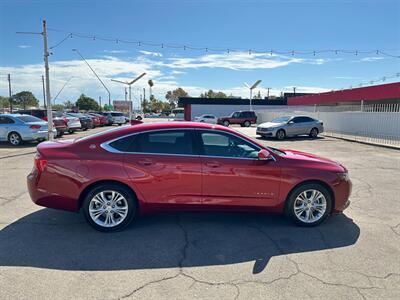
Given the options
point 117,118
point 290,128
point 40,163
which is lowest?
point 290,128

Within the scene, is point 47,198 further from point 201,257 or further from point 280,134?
point 280,134

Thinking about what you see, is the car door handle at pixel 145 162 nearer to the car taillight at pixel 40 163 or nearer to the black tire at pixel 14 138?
the car taillight at pixel 40 163

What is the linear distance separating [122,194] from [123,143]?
0.71 meters

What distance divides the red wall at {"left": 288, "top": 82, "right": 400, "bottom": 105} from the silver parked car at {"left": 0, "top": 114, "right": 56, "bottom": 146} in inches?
961

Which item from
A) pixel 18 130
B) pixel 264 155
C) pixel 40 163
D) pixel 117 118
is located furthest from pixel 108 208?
pixel 117 118

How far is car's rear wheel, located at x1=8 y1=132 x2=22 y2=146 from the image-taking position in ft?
43.3

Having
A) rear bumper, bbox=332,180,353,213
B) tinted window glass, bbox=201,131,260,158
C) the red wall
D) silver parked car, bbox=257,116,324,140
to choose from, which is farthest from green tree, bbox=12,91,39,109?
rear bumper, bbox=332,180,353,213

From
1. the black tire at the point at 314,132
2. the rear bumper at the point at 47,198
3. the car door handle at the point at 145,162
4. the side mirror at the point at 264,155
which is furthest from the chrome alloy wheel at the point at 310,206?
the black tire at the point at 314,132

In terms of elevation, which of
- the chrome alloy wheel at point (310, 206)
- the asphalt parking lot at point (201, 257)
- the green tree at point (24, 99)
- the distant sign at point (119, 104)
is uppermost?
the green tree at point (24, 99)

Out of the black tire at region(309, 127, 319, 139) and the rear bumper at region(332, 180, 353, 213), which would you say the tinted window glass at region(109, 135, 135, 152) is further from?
the black tire at region(309, 127, 319, 139)

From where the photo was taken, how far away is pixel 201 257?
343cm

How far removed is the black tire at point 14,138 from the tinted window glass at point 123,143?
11477mm

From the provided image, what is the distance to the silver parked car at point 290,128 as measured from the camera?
17812mm

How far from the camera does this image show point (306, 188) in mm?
4285
